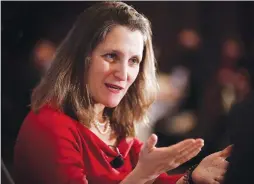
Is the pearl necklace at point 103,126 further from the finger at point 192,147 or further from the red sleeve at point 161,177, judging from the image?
the finger at point 192,147

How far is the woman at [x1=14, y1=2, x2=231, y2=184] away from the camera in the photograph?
2.31ft

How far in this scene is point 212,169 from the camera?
2.43ft

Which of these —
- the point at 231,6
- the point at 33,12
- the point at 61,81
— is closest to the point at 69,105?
the point at 61,81

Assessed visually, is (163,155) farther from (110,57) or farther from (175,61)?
(175,61)

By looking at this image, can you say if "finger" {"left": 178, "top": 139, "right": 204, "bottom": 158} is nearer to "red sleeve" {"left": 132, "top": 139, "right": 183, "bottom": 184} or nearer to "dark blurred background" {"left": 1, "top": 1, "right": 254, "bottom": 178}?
"dark blurred background" {"left": 1, "top": 1, "right": 254, "bottom": 178}

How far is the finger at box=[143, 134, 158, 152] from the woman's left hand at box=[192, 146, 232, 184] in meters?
0.16

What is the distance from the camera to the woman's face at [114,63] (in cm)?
74

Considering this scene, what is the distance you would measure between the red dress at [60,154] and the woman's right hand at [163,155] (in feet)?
0.35

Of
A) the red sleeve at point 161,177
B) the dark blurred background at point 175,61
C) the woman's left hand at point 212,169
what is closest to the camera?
the woman's left hand at point 212,169

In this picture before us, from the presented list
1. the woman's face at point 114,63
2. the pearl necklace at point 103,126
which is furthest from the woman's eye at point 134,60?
the pearl necklace at point 103,126

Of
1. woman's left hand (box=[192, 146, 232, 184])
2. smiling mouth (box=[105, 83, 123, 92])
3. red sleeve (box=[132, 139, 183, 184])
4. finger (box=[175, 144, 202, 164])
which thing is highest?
smiling mouth (box=[105, 83, 123, 92])

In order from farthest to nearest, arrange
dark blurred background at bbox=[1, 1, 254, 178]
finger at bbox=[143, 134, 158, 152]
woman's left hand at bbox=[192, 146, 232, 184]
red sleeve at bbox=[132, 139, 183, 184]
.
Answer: dark blurred background at bbox=[1, 1, 254, 178] < red sleeve at bbox=[132, 139, 183, 184] < woman's left hand at bbox=[192, 146, 232, 184] < finger at bbox=[143, 134, 158, 152]

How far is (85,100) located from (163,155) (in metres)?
0.21

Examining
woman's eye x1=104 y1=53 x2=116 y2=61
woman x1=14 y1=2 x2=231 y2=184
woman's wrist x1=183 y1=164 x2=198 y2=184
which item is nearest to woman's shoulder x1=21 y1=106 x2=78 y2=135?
woman x1=14 y1=2 x2=231 y2=184
